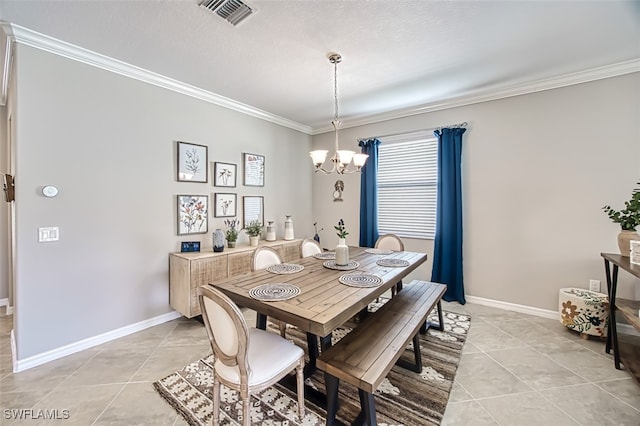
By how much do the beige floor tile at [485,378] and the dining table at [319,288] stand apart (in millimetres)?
896

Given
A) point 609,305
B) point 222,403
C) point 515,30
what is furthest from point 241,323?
point 609,305

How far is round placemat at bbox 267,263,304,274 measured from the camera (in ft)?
7.62

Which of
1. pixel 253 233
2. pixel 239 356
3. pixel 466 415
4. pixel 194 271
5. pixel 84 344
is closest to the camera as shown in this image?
pixel 239 356

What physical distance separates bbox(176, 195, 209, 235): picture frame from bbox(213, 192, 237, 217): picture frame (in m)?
0.12

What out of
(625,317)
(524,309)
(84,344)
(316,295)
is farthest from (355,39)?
(84,344)

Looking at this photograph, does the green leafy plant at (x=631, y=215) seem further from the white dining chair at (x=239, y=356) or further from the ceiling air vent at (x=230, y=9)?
the ceiling air vent at (x=230, y=9)

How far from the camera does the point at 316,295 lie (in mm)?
1769

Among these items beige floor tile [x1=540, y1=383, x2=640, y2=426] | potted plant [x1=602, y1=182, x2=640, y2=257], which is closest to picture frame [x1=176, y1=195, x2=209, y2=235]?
beige floor tile [x1=540, y1=383, x2=640, y2=426]

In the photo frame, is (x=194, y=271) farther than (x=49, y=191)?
Yes

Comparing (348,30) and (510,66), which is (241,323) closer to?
(348,30)

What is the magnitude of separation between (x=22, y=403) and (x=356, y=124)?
4.70 metres

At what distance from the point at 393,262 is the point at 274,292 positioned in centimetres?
130

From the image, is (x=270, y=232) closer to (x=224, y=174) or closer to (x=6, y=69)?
(x=224, y=174)

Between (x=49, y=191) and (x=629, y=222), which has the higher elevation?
(x=49, y=191)
